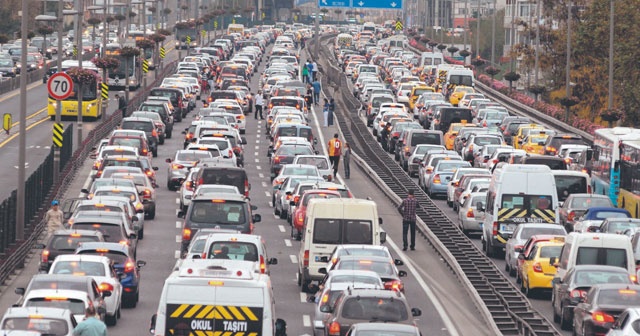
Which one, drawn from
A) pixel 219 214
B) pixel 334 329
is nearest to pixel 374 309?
pixel 334 329

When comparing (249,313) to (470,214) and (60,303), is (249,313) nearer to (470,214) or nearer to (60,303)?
(60,303)

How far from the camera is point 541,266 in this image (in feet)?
119

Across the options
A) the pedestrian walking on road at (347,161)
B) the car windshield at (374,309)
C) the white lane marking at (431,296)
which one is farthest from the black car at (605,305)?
Result: the pedestrian walking on road at (347,161)

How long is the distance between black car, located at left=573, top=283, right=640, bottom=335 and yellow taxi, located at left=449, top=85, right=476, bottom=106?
62393 millimetres

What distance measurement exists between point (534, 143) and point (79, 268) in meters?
37.4

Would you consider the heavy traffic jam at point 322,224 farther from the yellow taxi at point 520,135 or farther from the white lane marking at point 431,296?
the white lane marking at point 431,296

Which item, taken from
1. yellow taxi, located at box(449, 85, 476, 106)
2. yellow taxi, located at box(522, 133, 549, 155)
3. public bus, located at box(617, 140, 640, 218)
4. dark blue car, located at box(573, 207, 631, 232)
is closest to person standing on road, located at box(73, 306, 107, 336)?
dark blue car, located at box(573, 207, 631, 232)

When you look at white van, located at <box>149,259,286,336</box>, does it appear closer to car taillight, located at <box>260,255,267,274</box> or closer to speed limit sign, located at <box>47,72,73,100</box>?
car taillight, located at <box>260,255,267,274</box>

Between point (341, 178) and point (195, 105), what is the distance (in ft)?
103

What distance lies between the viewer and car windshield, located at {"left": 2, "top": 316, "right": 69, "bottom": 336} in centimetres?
2367

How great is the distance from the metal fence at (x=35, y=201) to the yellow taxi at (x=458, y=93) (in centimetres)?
2674

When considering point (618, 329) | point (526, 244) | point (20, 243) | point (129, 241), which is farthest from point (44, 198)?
point (618, 329)

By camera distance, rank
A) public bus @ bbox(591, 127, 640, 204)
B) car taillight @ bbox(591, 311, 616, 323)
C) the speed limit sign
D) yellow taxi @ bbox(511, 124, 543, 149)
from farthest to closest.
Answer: yellow taxi @ bbox(511, 124, 543, 149) → the speed limit sign → public bus @ bbox(591, 127, 640, 204) → car taillight @ bbox(591, 311, 616, 323)

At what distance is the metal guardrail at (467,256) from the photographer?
32.8m
